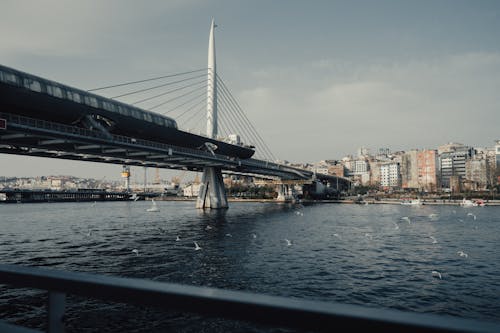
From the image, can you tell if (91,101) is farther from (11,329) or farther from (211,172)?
(11,329)

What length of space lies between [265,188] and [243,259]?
6271 inches

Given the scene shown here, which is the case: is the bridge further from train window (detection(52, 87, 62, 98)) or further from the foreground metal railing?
the foreground metal railing

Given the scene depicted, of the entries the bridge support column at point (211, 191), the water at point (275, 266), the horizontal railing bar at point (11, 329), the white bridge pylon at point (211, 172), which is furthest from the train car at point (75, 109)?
the horizontal railing bar at point (11, 329)

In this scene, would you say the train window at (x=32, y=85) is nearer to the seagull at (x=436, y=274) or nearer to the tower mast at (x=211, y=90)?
the seagull at (x=436, y=274)

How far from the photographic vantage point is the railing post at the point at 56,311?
8.68 feet

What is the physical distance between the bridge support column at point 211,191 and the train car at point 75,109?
19.3 m

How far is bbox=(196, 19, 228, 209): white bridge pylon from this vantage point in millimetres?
85613

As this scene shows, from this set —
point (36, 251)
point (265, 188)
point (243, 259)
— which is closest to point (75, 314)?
point (243, 259)

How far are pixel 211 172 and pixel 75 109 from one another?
141ft

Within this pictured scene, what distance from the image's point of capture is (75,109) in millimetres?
46594

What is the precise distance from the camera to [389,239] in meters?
41.6

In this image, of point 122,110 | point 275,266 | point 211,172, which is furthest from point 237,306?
point 211,172

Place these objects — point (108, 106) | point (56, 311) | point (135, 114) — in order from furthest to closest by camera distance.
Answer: point (135, 114) → point (108, 106) → point (56, 311)

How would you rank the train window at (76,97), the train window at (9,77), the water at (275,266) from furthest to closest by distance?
the train window at (76,97)
the train window at (9,77)
the water at (275,266)
